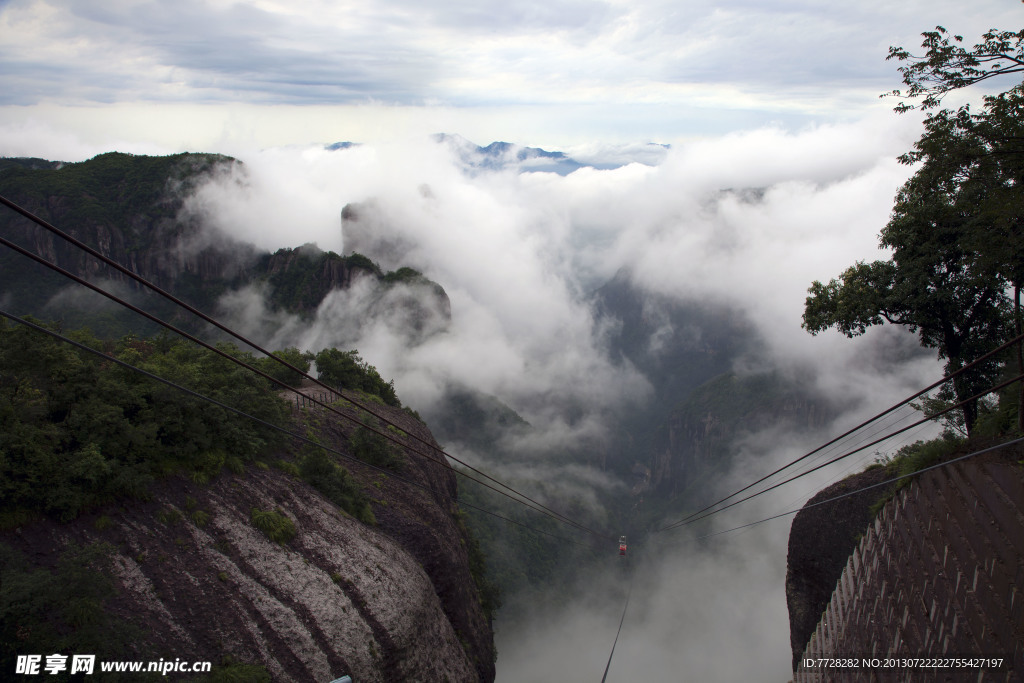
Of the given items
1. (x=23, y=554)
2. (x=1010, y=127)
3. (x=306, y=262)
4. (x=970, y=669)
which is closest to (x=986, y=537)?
(x=970, y=669)

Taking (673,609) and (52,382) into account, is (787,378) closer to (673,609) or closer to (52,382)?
(673,609)

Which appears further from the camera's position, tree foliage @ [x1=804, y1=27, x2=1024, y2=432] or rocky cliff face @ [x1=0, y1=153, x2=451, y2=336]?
rocky cliff face @ [x1=0, y1=153, x2=451, y2=336]

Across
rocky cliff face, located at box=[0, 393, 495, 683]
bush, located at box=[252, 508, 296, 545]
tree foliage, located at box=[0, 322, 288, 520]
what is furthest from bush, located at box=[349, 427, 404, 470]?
bush, located at box=[252, 508, 296, 545]

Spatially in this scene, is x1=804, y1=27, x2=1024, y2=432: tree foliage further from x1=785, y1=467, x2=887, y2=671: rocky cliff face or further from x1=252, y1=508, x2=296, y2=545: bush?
x1=252, y1=508, x2=296, y2=545: bush

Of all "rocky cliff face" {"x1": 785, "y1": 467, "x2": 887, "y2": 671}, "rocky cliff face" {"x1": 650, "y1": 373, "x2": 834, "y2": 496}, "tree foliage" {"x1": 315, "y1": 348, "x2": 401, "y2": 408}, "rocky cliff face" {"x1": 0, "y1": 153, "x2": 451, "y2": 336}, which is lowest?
"rocky cliff face" {"x1": 650, "y1": 373, "x2": 834, "y2": 496}

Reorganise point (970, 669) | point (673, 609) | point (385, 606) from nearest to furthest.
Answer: point (970, 669)
point (385, 606)
point (673, 609)

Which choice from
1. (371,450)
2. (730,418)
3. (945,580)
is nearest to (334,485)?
(371,450)

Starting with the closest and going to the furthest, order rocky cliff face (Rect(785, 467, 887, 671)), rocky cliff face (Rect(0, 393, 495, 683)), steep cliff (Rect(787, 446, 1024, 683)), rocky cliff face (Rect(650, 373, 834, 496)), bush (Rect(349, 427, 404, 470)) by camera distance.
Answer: steep cliff (Rect(787, 446, 1024, 683))
rocky cliff face (Rect(0, 393, 495, 683))
rocky cliff face (Rect(785, 467, 887, 671))
bush (Rect(349, 427, 404, 470))
rocky cliff face (Rect(650, 373, 834, 496))

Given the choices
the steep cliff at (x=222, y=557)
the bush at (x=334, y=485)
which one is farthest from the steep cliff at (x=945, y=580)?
the bush at (x=334, y=485)

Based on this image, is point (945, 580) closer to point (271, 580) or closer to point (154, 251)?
point (271, 580)
